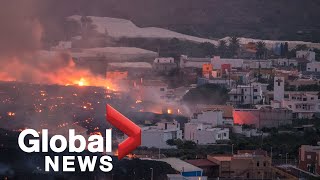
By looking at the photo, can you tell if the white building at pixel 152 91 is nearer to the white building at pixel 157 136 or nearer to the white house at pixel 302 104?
the white house at pixel 302 104

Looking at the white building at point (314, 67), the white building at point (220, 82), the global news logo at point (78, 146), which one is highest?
the white building at point (314, 67)

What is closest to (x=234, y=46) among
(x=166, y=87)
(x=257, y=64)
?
(x=257, y=64)

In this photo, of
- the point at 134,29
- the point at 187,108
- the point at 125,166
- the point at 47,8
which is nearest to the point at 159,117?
the point at 187,108

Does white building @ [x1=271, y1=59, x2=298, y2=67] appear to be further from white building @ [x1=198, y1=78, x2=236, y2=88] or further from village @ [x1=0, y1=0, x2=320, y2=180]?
white building @ [x1=198, y1=78, x2=236, y2=88]

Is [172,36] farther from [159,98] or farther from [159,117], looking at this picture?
[159,117]

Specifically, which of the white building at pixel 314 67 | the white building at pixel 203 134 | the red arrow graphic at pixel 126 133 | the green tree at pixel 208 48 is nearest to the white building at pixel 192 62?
the green tree at pixel 208 48

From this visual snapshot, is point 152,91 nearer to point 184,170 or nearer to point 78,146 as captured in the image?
point 78,146
